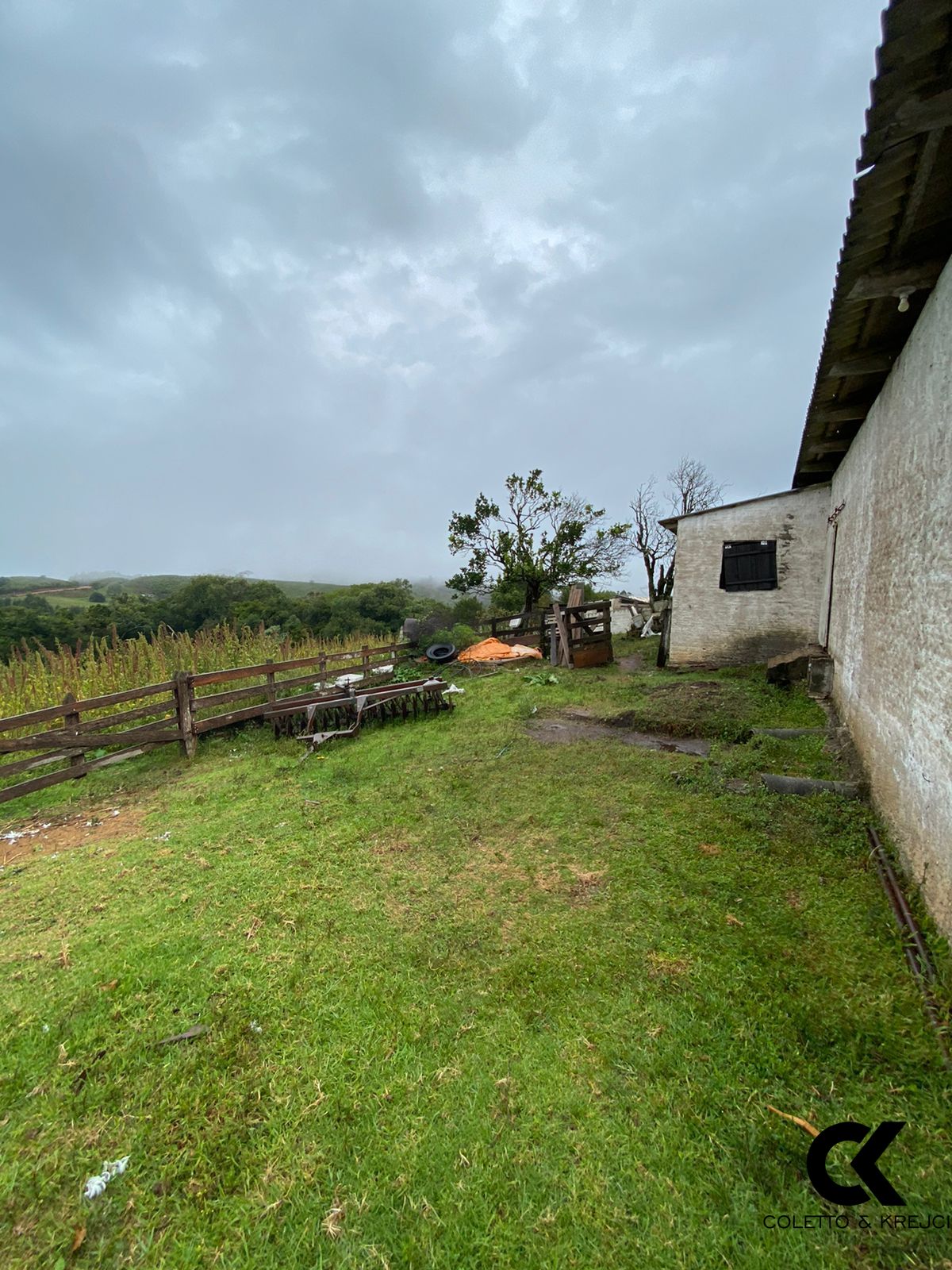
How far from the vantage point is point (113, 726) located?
20.7 ft

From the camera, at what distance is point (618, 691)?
27.6 ft

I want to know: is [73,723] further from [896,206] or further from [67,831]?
[896,206]

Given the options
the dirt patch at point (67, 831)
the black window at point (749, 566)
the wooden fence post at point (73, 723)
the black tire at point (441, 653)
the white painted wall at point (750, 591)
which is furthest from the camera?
the black tire at point (441, 653)

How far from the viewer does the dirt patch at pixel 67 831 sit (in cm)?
396

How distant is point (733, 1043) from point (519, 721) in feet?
16.9

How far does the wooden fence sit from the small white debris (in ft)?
14.2

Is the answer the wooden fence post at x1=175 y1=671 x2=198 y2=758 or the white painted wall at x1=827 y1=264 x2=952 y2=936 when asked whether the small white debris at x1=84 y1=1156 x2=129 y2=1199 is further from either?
the wooden fence post at x1=175 y1=671 x2=198 y2=758

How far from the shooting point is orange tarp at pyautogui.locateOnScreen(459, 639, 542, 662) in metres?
12.6

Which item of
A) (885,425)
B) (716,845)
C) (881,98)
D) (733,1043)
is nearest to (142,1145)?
(733,1043)

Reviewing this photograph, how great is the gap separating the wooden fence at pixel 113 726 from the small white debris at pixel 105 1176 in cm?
433

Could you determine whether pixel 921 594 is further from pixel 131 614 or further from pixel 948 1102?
pixel 131 614

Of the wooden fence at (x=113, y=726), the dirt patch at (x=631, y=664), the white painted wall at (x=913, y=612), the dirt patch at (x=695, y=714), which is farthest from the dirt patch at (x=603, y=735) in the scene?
the wooden fence at (x=113, y=726)

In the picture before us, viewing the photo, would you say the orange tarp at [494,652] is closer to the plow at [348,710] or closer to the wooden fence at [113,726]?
the plow at [348,710]

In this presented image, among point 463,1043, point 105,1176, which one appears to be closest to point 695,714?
point 463,1043
